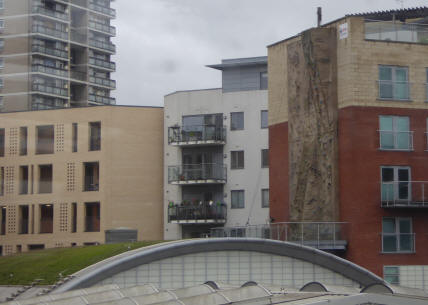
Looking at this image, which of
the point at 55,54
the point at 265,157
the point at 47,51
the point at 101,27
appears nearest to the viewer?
the point at 265,157

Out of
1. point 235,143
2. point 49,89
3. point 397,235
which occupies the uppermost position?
point 49,89

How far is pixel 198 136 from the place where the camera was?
2082 inches

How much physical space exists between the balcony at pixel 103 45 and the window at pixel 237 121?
26689 millimetres

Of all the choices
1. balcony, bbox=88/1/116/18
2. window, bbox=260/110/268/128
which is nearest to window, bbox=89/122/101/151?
window, bbox=260/110/268/128

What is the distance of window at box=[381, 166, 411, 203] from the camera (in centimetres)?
3422

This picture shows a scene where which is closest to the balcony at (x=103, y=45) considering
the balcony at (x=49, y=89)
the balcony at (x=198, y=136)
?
the balcony at (x=49, y=89)

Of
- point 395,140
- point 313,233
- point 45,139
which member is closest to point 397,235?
point 313,233

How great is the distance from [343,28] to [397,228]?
8.21m

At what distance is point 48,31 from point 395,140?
41.8 metres

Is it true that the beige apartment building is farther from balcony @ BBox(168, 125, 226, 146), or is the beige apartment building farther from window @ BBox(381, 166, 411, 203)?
window @ BBox(381, 166, 411, 203)

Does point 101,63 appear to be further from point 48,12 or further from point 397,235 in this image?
point 397,235

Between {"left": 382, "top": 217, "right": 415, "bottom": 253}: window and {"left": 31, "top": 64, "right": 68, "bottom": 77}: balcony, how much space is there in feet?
141

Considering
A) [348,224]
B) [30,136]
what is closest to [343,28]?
[348,224]

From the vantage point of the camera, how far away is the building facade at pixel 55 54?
62875 mm
